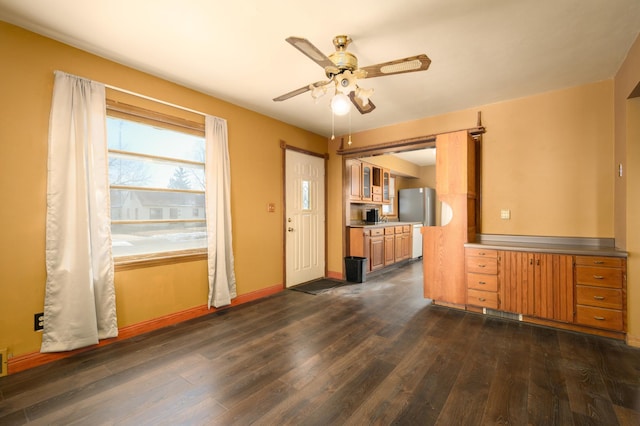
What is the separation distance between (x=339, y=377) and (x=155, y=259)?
87.9 inches

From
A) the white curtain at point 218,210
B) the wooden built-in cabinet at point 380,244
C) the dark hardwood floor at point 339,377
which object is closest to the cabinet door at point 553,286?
the dark hardwood floor at point 339,377

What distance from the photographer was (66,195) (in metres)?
2.40

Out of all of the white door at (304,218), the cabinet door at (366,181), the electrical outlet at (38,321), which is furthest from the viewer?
the cabinet door at (366,181)

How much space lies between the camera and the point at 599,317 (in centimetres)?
273

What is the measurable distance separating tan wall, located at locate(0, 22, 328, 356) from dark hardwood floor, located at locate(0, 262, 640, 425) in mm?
397

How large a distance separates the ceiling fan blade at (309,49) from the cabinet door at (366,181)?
13.3ft

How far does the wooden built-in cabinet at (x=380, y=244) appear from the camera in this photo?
17.0 feet

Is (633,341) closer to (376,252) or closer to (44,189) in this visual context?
(376,252)

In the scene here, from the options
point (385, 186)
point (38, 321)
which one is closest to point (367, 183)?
point (385, 186)

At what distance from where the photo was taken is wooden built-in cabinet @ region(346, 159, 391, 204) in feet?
18.4

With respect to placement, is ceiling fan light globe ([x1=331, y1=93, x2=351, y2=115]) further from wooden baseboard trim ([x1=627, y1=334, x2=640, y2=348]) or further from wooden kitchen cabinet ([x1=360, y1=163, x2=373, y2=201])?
wooden kitchen cabinet ([x1=360, y1=163, x2=373, y2=201])

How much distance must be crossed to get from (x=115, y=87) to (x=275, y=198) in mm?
2319

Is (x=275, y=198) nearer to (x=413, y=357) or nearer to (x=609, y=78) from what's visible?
(x=413, y=357)

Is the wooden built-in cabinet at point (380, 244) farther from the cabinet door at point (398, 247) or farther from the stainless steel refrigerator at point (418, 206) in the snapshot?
the stainless steel refrigerator at point (418, 206)
